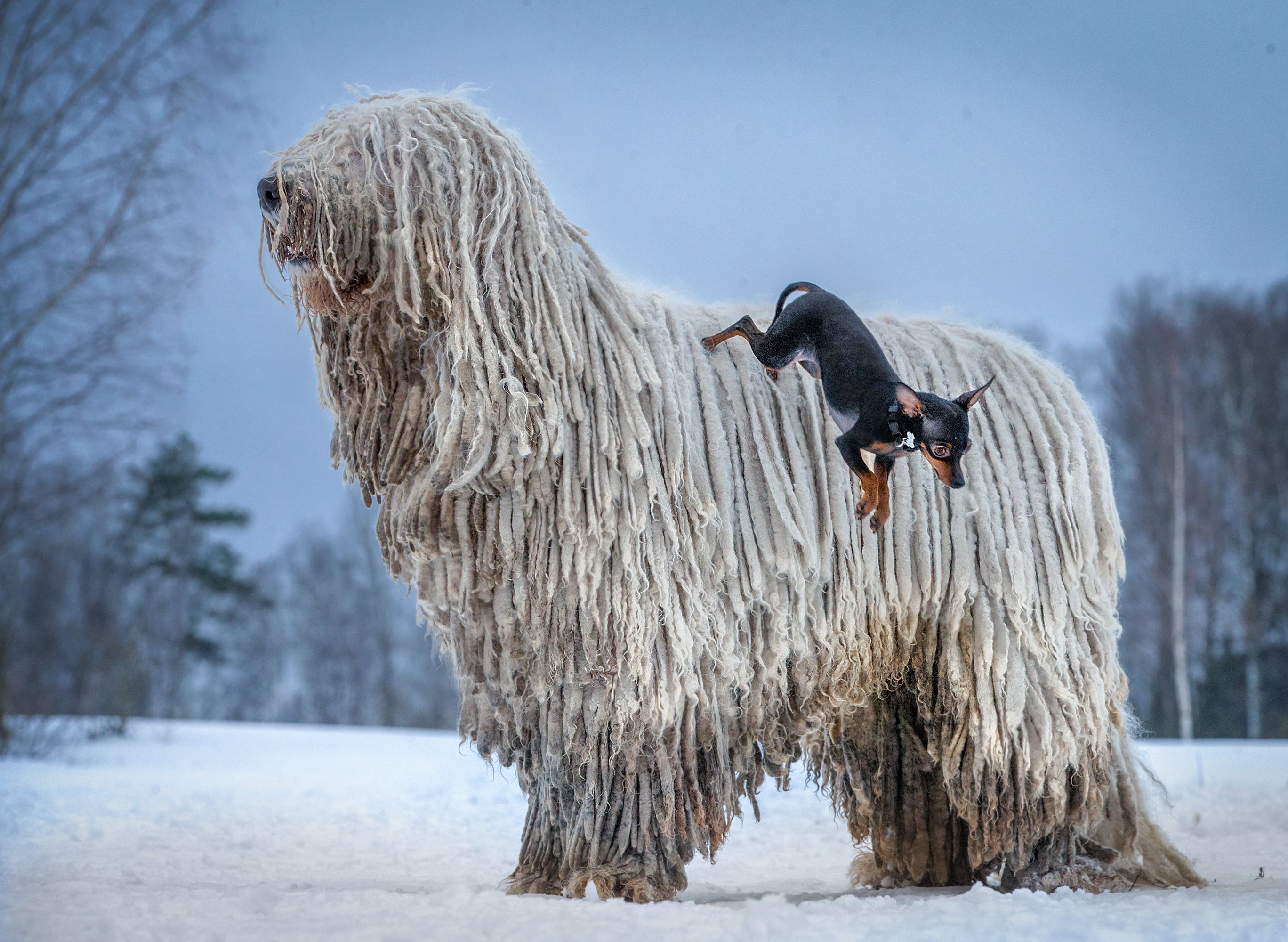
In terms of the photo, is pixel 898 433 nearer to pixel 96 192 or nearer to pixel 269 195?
pixel 269 195

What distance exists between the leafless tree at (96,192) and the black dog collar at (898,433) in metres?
2.10

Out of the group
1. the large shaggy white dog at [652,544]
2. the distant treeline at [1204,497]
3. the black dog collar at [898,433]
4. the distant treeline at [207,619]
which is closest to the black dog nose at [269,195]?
the large shaggy white dog at [652,544]

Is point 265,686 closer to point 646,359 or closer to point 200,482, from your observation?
point 200,482

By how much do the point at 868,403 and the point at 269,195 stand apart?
4.76 ft

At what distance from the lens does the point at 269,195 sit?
8.59 feet

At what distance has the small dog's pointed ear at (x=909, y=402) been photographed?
97.7 inches

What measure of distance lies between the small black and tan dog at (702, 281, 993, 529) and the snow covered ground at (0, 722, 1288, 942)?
95cm

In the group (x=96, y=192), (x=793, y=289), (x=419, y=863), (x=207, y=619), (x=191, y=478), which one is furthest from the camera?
(x=207, y=619)

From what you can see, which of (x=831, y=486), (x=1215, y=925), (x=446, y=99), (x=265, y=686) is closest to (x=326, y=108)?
(x=446, y=99)

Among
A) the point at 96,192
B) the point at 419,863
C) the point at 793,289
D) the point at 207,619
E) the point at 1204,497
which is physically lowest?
the point at 419,863

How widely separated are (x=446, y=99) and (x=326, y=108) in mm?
334

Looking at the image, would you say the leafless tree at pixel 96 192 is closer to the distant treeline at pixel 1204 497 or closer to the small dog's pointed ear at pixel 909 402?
the small dog's pointed ear at pixel 909 402

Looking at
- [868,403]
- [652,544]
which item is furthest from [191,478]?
[868,403]

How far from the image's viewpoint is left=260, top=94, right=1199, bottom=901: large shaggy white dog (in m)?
2.75
